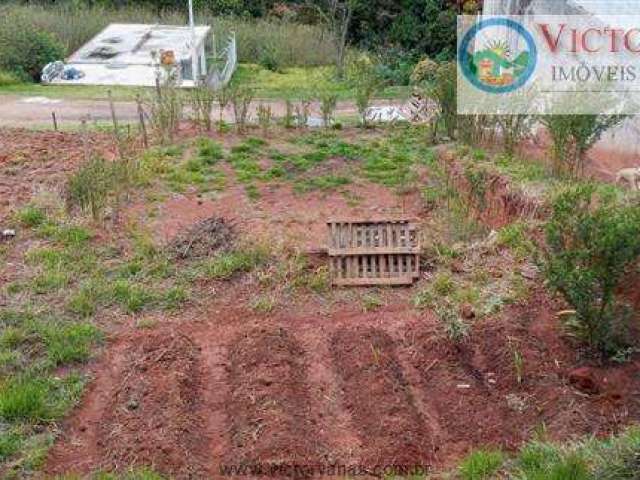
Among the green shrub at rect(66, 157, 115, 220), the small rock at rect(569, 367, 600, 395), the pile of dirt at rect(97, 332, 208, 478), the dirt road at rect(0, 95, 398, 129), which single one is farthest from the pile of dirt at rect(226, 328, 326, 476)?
the dirt road at rect(0, 95, 398, 129)

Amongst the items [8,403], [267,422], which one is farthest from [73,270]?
[267,422]

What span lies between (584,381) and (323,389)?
1635 millimetres

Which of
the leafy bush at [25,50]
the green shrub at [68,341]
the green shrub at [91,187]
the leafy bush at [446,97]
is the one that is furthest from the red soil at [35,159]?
the leafy bush at [25,50]

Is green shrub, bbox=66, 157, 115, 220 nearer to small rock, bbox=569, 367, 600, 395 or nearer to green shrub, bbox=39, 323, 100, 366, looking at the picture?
green shrub, bbox=39, 323, 100, 366

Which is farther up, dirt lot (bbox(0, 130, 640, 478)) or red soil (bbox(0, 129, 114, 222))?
red soil (bbox(0, 129, 114, 222))

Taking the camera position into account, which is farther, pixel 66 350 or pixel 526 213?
pixel 526 213

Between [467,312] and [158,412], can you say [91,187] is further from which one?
[467,312]

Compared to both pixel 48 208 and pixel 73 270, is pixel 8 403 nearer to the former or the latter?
pixel 73 270

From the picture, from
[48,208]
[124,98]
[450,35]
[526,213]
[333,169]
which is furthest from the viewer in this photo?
[450,35]

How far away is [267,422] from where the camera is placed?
200 inches

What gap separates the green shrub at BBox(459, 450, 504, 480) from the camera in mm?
4496

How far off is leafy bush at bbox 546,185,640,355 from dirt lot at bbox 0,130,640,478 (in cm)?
25

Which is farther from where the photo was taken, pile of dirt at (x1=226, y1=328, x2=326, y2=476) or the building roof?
the building roof

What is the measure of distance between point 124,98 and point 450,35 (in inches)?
411
